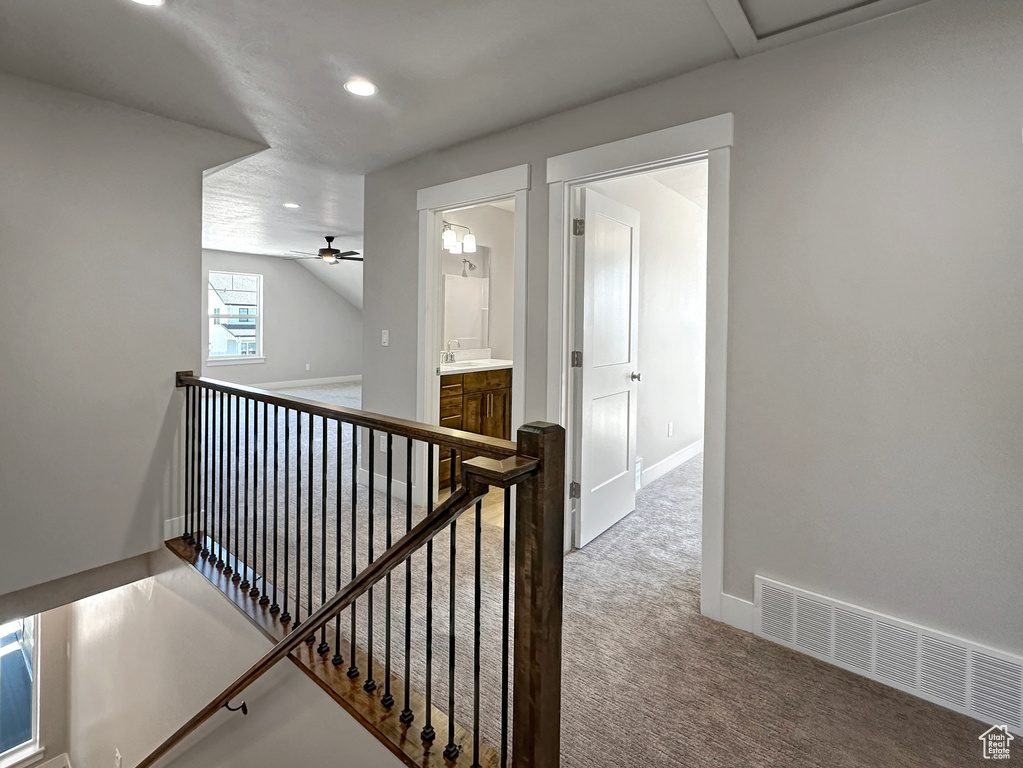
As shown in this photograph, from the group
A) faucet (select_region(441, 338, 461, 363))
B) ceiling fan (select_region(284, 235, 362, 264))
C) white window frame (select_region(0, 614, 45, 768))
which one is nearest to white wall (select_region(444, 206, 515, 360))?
faucet (select_region(441, 338, 461, 363))

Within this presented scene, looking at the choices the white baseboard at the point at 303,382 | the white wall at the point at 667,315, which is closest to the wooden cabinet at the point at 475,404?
the white wall at the point at 667,315

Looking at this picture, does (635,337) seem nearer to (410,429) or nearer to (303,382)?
(410,429)

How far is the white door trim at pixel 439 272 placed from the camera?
9.58 ft

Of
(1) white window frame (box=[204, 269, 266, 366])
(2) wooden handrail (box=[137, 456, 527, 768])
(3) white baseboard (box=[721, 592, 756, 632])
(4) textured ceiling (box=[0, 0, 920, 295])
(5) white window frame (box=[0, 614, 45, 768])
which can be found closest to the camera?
(2) wooden handrail (box=[137, 456, 527, 768])

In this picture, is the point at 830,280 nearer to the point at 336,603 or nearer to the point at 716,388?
the point at 716,388

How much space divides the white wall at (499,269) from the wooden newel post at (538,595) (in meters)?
4.03

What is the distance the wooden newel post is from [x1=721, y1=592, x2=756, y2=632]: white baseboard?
1.30m

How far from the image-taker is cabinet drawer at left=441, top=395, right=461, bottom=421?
391 cm

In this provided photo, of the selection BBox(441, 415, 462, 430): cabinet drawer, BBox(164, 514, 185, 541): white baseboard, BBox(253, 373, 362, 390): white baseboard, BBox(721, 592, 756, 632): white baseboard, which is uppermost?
BBox(253, 373, 362, 390): white baseboard

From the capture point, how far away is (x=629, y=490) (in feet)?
11.6

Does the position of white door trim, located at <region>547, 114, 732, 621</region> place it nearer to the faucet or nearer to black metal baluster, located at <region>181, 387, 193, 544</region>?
black metal baluster, located at <region>181, 387, 193, 544</region>

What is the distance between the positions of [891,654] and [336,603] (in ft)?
6.25

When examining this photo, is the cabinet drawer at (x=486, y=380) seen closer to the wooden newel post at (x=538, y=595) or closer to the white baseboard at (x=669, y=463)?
the white baseboard at (x=669, y=463)

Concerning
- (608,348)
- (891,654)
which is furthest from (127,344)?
(891,654)
